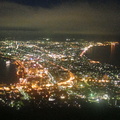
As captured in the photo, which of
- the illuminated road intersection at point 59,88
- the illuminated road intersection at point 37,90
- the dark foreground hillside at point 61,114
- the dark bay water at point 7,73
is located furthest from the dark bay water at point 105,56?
the dark foreground hillside at point 61,114

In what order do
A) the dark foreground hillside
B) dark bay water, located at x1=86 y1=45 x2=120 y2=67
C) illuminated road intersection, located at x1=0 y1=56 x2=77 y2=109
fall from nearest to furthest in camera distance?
the dark foreground hillside, illuminated road intersection, located at x1=0 y1=56 x2=77 y2=109, dark bay water, located at x1=86 y1=45 x2=120 y2=67

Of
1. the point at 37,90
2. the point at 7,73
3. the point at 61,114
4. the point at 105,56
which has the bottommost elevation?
the point at 61,114

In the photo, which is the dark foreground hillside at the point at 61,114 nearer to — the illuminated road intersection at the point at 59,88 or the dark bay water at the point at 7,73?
the illuminated road intersection at the point at 59,88

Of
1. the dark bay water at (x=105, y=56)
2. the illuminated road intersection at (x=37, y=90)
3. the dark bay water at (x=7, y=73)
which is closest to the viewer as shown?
the illuminated road intersection at (x=37, y=90)

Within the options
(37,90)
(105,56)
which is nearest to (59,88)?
(37,90)

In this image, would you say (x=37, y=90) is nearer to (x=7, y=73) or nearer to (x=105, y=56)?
(x=7, y=73)

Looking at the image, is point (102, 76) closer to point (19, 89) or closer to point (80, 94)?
point (80, 94)

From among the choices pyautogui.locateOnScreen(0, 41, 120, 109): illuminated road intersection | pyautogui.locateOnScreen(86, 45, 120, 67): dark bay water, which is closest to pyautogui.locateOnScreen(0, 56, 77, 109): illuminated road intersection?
pyautogui.locateOnScreen(0, 41, 120, 109): illuminated road intersection

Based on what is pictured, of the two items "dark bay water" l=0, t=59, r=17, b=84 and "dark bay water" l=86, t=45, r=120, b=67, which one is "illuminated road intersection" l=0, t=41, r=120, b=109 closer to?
"dark bay water" l=0, t=59, r=17, b=84
